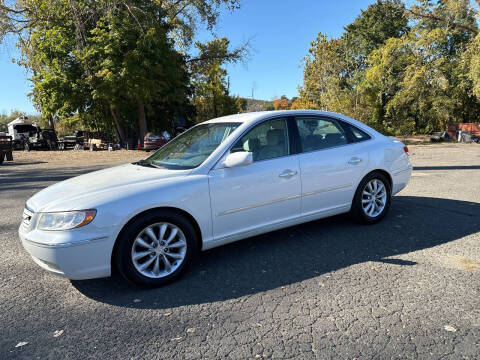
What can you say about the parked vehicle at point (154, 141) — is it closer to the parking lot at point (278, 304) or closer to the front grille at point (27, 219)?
the parking lot at point (278, 304)

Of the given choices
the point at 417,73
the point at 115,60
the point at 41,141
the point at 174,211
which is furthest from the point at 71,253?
the point at 41,141

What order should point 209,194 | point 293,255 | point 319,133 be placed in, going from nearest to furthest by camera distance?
point 209,194, point 293,255, point 319,133

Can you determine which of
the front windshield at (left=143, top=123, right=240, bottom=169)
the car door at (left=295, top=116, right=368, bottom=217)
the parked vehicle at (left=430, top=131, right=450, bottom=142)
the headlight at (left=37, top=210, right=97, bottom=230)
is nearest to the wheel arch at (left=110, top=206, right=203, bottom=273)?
the headlight at (left=37, top=210, right=97, bottom=230)

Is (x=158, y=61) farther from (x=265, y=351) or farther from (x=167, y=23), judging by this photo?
(x=265, y=351)

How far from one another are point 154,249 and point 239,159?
3.89 feet

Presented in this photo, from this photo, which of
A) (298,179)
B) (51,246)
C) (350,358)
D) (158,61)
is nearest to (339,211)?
(298,179)

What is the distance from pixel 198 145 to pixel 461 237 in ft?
11.2

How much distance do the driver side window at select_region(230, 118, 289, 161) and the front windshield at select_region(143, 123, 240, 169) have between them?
229mm

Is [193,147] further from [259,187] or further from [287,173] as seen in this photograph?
[287,173]

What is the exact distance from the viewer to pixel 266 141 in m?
3.95

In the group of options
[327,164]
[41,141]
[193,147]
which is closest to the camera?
[193,147]

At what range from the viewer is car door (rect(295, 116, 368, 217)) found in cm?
408

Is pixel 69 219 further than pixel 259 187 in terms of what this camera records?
No

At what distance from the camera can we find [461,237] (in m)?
4.25
